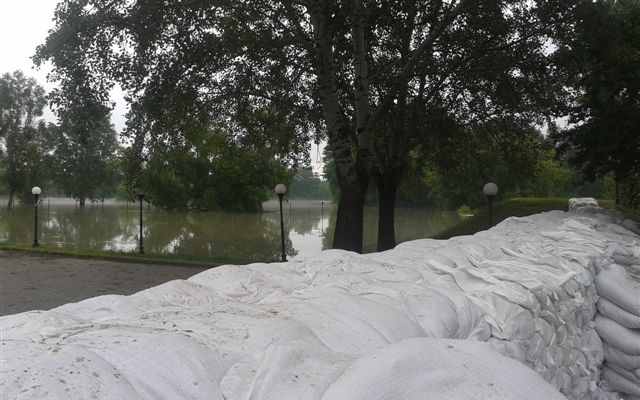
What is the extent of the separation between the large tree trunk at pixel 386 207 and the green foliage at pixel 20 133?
150 ft

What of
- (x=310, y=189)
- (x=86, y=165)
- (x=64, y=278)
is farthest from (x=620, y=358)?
(x=310, y=189)

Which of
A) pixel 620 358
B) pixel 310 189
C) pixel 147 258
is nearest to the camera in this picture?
pixel 620 358

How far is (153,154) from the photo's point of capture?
11.1 meters

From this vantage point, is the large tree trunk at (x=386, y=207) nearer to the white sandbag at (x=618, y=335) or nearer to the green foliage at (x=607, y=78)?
the green foliage at (x=607, y=78)

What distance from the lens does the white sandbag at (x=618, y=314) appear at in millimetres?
3666

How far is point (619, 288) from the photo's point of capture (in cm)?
384

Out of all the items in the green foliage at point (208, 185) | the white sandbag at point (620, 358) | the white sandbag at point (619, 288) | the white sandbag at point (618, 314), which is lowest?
the white sandbag at point (620, 358)

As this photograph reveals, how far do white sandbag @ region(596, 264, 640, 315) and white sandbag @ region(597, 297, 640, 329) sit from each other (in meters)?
0.03

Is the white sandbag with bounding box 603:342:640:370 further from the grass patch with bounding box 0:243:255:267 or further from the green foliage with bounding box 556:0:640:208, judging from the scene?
the grass patch with bounding box 0:243:255:267

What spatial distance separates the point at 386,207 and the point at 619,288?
29.7ft

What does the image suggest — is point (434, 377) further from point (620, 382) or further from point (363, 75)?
point (363, 75)

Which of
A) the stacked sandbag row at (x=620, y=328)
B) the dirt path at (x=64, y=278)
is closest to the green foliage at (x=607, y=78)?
the stacked sandbag row at (x=620, y=328)

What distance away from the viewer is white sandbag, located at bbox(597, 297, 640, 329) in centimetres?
367

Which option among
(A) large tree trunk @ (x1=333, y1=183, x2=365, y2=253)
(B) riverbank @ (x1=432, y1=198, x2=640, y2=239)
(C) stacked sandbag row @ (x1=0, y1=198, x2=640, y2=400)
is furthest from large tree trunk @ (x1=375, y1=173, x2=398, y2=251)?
(C) stacked sandbag row @ (x1=0, y1=198, x2=640, y2=400)
